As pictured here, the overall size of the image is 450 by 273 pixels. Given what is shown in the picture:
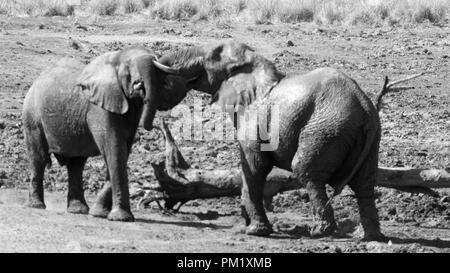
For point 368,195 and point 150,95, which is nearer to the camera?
point 368,195

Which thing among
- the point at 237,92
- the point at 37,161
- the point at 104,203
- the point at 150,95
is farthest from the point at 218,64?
the point at 37,161

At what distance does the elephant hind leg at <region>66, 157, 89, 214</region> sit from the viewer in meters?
12.8

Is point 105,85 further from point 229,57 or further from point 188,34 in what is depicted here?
point 188,34

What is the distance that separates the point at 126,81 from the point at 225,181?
122cm

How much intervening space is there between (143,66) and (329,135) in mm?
1685

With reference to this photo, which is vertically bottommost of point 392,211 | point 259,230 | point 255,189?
point 392,211

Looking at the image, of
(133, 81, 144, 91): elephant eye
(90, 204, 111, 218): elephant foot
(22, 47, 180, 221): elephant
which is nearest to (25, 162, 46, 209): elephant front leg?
(22, 47, 180, 221): elephant

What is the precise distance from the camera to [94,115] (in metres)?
12.4

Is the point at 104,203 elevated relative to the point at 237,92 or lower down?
lower down

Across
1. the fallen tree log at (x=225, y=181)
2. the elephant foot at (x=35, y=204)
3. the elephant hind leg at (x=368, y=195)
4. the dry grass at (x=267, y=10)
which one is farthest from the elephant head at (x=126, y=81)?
the dry grass at (x=267, y=10)

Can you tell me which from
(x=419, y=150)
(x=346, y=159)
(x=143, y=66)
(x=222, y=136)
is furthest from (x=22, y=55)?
(x=346, y=159)

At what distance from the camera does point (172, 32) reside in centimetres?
2091

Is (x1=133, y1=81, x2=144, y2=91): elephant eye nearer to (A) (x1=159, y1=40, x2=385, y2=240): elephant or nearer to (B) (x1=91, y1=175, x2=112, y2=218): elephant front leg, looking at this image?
(A) (x1=159, y1=40, x2=385, y2=240): elephant

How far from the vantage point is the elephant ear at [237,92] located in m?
11.7
